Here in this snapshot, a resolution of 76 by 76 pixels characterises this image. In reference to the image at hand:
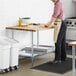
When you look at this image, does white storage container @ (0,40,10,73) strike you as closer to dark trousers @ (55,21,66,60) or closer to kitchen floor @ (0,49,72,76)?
kitchen floor @ (0,49,72,76)

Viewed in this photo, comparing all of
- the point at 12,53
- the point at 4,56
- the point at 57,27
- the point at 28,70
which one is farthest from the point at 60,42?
the point at 4,56

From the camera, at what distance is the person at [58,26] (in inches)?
204

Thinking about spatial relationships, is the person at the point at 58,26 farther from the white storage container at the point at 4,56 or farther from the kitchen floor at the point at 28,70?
the white storage container at the point at 4,56

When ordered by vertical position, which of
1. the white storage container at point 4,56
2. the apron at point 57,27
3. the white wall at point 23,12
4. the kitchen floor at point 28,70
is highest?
the white wall at point 23,12

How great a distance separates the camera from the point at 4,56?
15.2 ft

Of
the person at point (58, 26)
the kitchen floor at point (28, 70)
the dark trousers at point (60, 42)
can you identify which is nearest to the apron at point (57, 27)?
the person at point (58, 26)

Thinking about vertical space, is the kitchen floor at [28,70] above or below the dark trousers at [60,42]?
below

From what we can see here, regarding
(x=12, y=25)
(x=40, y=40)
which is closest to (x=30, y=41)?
(x=40, y=40)

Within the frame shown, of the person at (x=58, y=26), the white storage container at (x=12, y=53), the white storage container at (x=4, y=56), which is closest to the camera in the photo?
the white storage container at (x=4, y=56)

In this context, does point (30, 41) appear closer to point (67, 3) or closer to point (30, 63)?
point (30, 63)

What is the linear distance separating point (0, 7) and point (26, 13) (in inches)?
33.9

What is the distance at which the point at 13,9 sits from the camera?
5.48 m

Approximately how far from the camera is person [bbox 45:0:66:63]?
518 cm

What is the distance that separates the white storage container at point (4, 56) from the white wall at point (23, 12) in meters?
0.61
